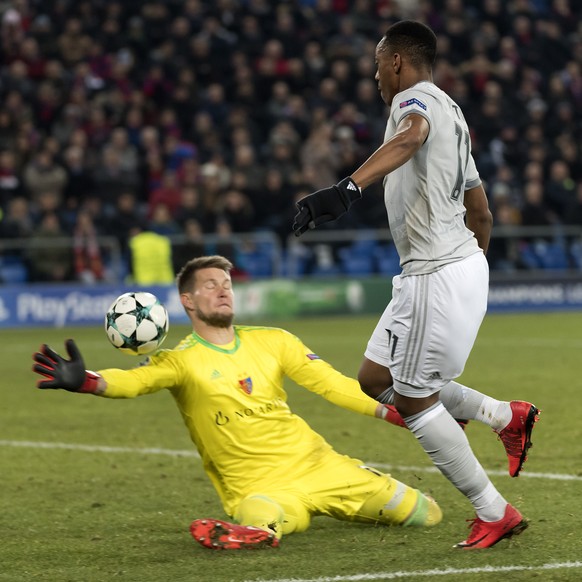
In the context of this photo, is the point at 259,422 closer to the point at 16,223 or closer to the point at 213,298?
the point at 213,298

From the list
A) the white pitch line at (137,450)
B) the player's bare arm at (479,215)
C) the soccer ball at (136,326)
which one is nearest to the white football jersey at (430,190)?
the player's bare arm at (479,215)

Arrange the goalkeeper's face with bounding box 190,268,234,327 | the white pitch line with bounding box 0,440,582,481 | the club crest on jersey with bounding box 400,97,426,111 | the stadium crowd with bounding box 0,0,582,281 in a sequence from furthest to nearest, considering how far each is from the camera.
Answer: the stadium crowd with bounding box 0,0,582,281 < the white pitch line with bounding box 0,440,582,481 < the goalkeeper's face with bounding box 190,268,234,327 < the club crest on jersey with bounding box 400,97,426,111

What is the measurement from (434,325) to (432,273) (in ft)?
0.67

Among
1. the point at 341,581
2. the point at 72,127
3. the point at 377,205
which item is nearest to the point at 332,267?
the point at 377,205

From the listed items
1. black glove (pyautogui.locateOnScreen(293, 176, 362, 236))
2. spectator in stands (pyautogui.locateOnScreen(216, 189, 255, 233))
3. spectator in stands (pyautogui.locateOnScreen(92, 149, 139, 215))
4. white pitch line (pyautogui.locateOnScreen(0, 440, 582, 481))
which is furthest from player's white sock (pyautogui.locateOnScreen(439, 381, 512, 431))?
spectator in stands (pyautogui.locateOnScreen(216, 189, 255, 233))

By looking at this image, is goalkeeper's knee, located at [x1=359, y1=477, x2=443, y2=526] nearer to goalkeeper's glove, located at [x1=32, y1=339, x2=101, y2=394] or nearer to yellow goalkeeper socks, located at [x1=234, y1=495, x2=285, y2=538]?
yellow goalkeeper socks, located at [x1=234, y1=495, x2=285, y2=538]

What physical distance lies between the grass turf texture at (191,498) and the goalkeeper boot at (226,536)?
0.21 feet

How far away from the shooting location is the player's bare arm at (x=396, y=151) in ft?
14.7

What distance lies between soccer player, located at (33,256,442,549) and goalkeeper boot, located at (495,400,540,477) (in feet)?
1.74

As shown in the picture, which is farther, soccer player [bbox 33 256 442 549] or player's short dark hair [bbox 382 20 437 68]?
soccer player [bbox 33 256 442 549]

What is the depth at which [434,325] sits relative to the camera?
4.84 meters

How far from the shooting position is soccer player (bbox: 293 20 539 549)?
4.84 metres

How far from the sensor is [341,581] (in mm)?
4500

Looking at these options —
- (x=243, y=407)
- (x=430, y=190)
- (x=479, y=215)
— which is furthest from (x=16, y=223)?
(x=430, y=190)
